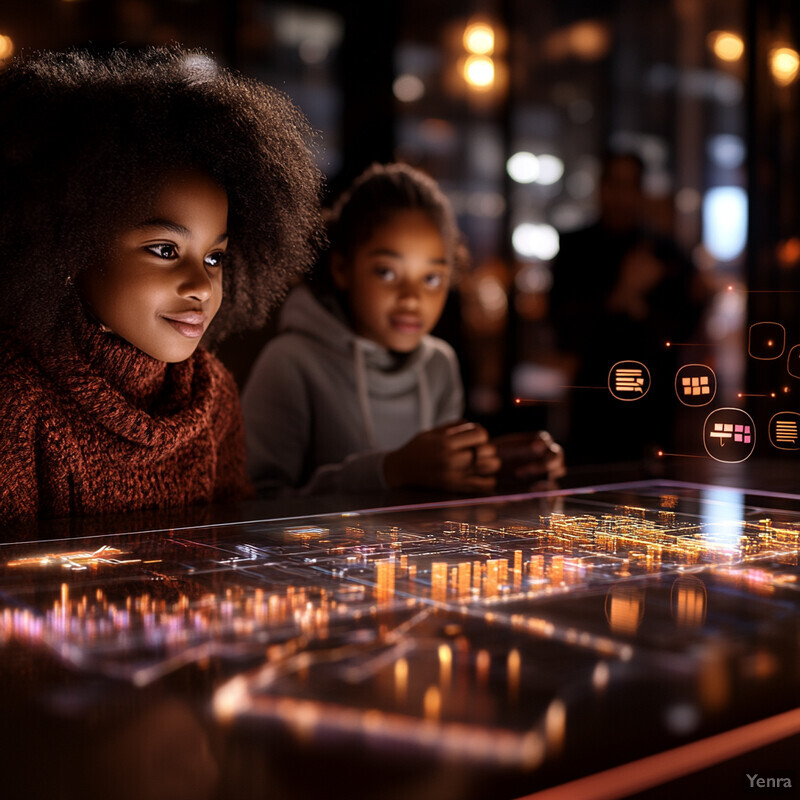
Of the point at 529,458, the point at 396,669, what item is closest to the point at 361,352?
the point at 529,458

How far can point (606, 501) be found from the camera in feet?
4.62

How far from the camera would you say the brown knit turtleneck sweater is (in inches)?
51.1

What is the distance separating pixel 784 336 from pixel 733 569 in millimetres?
808

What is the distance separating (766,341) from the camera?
1.63 m

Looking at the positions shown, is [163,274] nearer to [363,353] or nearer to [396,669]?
[363,353]

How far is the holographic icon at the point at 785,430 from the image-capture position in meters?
1.60

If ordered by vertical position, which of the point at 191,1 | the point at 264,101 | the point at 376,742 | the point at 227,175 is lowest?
the point at 376,742

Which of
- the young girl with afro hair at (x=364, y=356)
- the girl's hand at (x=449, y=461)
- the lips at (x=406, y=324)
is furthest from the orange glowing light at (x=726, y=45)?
the girl's hand at (x=449, y=461)

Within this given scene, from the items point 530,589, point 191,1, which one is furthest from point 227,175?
point 530,589

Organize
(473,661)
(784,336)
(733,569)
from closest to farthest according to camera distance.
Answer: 1. (473,661)
2. (733,569)
3. (784,336)

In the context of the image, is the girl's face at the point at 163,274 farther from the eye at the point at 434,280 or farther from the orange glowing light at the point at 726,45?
the orange glowing light at the point at 726,45

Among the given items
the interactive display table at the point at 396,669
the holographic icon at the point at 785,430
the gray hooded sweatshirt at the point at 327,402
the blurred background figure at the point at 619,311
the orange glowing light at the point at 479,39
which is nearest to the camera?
the interactive display table at the point at 396,669

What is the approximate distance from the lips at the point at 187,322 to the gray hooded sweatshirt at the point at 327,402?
0.47 m

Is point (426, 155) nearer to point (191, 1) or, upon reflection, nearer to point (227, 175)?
A: point (191, 1)
